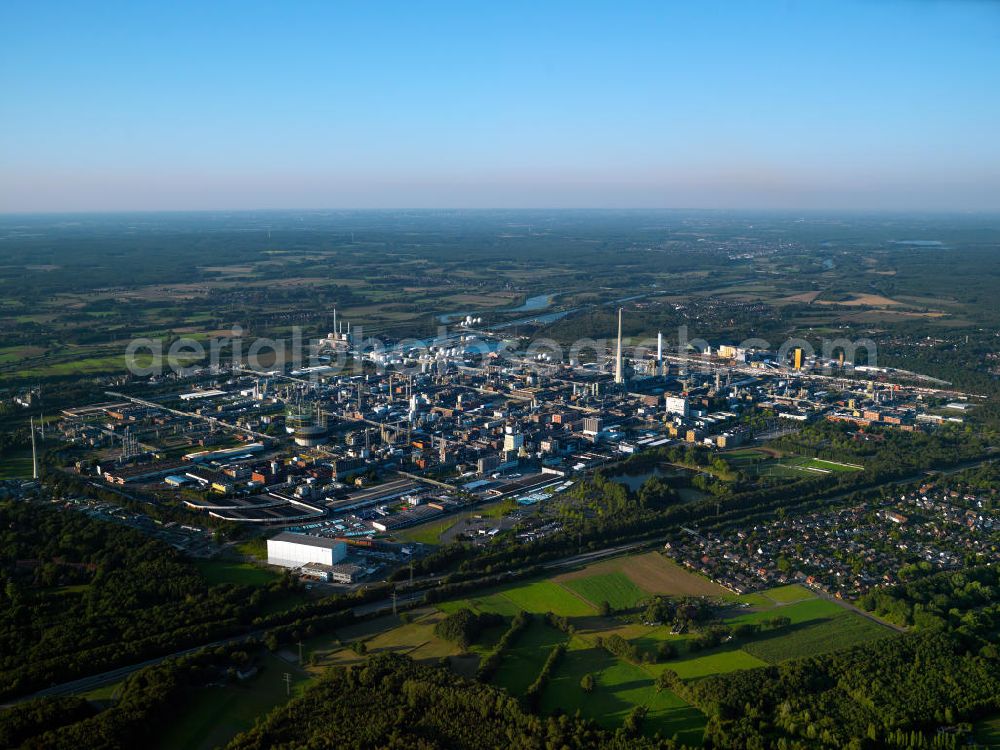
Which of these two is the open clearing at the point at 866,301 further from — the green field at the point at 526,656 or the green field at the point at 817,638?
the green field at the point at 526,656

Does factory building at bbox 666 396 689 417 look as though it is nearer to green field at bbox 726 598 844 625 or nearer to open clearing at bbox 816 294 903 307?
green field at bbox 726 598 844 625

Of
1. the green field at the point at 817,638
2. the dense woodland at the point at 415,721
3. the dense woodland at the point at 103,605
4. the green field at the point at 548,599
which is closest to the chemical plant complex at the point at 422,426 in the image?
the dense woodland at the point at 103,605

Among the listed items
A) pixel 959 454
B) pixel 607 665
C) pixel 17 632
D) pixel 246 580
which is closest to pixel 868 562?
pixel 607 665

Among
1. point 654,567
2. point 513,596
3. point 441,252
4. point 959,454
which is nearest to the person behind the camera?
point 513,596

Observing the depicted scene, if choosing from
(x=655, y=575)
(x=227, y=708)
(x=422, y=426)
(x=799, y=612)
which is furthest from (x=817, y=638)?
(x=422, y=426)

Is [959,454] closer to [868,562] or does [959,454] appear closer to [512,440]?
[868,562]

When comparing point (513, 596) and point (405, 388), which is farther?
point (405, 388)
